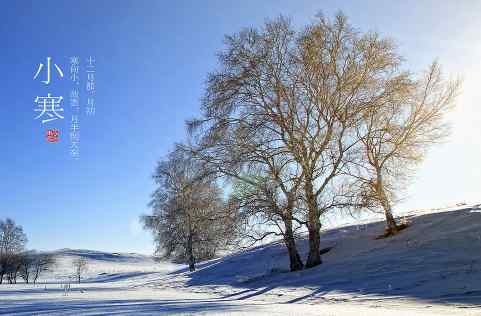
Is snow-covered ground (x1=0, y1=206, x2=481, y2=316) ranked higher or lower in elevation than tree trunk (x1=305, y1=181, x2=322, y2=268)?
lower

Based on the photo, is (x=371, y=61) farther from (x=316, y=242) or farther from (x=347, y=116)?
(x=316, y=242)

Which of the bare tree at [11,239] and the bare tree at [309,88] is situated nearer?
the bare tree at [309,88]

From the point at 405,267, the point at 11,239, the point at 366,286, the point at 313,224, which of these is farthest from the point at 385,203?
the point at 11,239

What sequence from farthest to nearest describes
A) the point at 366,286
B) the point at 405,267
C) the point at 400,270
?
the point at 405,267
the point at 400,270
the point at 366,286

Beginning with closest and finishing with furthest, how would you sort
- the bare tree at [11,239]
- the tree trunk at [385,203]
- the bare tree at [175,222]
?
the tree trunk at [385,203]
the bare tree at [175,222]
the bare tree at [11,239]

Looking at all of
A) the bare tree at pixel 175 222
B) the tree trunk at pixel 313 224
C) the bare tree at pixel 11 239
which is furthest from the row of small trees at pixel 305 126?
the bare tree at pixel 11 239

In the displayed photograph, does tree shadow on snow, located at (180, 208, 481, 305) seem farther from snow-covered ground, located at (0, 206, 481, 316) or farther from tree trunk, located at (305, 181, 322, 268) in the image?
tree trunk, located at (305, 181, 322, 268)

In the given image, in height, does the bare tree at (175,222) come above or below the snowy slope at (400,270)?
above

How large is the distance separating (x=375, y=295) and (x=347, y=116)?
8.77 m

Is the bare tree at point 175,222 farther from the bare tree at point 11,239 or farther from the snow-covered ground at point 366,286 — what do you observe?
the bare tree at point 11,239

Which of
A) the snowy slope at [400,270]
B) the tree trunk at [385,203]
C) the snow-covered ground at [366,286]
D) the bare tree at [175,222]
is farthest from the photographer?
the bare tree at [175,222]

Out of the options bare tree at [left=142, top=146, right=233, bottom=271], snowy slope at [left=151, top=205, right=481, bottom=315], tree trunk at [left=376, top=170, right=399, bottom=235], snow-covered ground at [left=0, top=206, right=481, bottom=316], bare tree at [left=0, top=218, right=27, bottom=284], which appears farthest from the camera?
bare tree at [left=0, top=218, right=27, bottom=284]

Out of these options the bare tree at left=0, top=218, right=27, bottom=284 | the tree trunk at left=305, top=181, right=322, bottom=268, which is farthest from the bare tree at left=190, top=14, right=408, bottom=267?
the bare tree at left=0, top=218, right=27, bottom=284

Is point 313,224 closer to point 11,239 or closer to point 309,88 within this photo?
point 309,88
